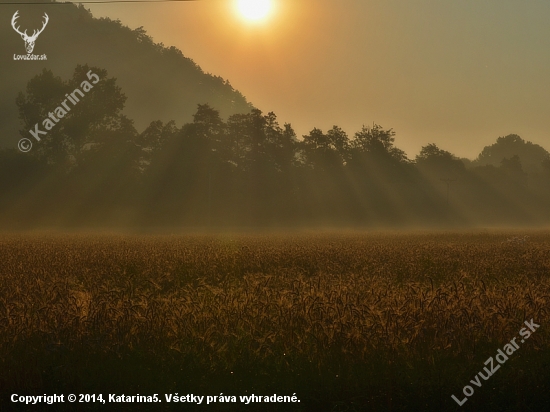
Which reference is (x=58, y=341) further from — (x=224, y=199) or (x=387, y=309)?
(x=224, y=199)

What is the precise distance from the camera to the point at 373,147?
9231 centimetres

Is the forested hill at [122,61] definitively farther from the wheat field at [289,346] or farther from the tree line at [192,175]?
the wheat field at [289,346]

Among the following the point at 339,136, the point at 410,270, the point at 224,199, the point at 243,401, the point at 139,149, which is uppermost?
the point at 339,136

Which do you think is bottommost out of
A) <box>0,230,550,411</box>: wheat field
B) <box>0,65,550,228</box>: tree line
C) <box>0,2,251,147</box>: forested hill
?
<box>0,230,550,411</box>: wheat field

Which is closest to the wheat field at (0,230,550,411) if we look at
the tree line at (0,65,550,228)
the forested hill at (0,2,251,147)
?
the tree line at (0,65,550,228)

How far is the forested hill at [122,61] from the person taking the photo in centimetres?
16375

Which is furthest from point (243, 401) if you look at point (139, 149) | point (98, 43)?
point (98, 43)

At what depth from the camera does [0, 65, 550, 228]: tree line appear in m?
A: 64.1

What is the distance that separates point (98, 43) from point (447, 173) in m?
120

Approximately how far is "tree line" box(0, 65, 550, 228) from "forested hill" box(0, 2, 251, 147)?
266 feet

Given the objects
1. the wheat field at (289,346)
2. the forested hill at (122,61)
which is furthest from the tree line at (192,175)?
the forested hill at (122,61)

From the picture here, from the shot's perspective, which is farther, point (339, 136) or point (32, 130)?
point (339, 136)

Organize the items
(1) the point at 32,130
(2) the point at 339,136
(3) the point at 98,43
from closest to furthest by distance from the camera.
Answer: (1) the point at 32,130 < (2) the point at 339,136 < (3) the point at 98,43

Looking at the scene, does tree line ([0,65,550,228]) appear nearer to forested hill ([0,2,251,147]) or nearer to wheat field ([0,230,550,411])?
wheat field ([0,230,550,411])
